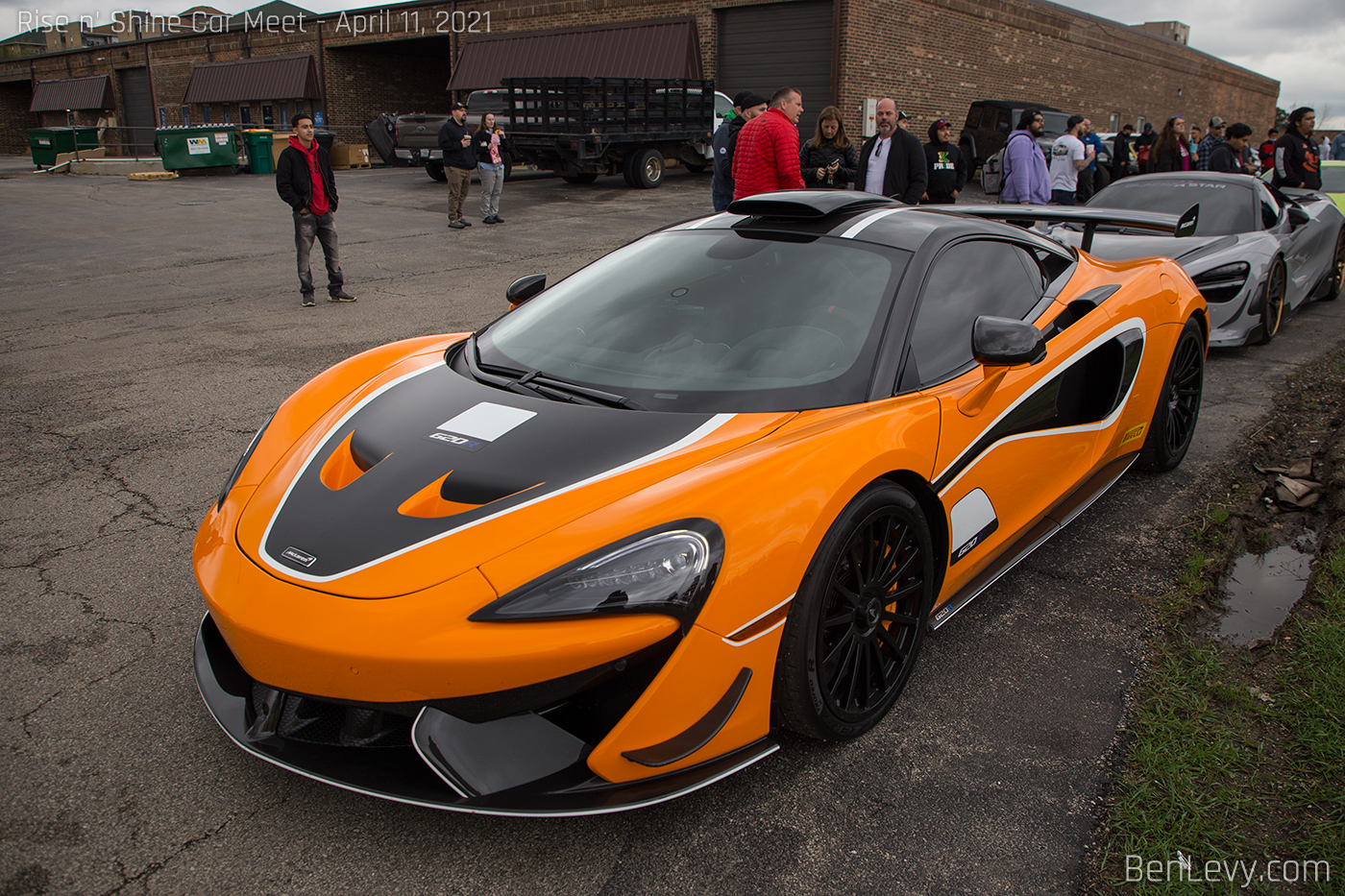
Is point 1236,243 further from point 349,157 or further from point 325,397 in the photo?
point 349,157

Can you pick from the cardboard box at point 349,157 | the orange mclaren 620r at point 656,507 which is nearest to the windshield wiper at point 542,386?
the orange mclaren 620r at point 656,507

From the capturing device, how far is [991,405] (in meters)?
2.75

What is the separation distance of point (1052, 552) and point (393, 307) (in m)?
6.40

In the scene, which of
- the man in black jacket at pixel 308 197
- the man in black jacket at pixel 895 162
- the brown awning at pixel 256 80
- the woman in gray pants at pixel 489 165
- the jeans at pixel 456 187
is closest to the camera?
the man in black jacket at pixel 895 162

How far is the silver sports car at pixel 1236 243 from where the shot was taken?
648 centimetres

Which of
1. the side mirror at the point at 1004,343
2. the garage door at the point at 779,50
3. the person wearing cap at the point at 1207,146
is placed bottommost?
the side mirror at the point at 1004,343

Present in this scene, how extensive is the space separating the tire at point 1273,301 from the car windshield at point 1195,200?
433 mm

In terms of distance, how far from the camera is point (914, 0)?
Answer: 23.3 m

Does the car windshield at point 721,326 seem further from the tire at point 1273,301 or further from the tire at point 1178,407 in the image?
the tire at point 1273,301

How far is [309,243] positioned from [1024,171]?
7100 mm

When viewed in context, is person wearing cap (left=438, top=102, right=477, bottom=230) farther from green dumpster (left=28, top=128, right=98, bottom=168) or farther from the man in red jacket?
green dumpster (left=28, top=128, right=98, bottom=168)

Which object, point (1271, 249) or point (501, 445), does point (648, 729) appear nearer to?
point (501, 445)

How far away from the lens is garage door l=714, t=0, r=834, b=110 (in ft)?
72.9

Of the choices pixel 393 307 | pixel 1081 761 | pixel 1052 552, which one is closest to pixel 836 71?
pixel 393 307
